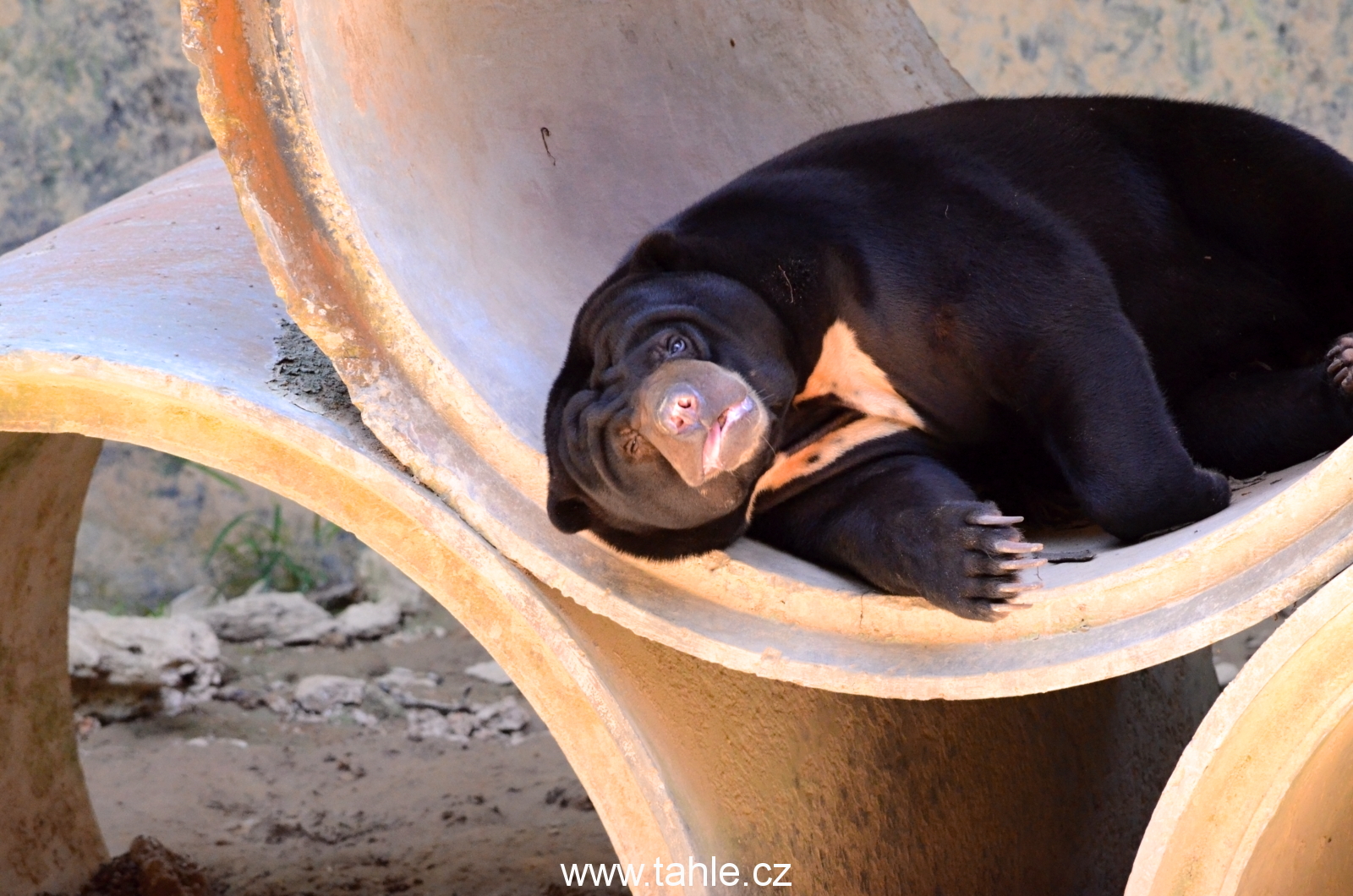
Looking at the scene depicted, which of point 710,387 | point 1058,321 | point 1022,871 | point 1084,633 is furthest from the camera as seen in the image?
point 1022,871

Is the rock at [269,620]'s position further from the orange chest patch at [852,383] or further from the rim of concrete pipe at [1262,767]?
the rim of concrete pipe at [1262,767]

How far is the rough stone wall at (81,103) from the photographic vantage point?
19.3 feet

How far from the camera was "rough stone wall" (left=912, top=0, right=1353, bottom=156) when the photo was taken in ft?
18.8

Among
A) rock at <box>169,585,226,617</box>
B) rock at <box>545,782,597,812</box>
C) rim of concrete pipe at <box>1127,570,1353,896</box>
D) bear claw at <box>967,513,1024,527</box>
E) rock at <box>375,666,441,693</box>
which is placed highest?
rock at <box>169,585,226,617</box>

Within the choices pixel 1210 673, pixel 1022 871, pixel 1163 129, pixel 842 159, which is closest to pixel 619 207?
pixel 842 159

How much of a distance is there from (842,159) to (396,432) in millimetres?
1110

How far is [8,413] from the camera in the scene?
2.54 metres

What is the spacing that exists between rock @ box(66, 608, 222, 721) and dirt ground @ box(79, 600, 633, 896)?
0.09 meters

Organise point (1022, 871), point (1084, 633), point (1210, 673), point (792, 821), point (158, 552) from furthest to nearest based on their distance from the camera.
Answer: point (158, 552) → point (1210, 673) → point (1022, 871) → point (792, 821) → point (1084, 633)

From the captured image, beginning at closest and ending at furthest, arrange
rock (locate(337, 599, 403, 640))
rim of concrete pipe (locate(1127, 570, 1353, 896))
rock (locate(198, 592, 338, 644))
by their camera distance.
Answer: rim of concrete pipe (locate(1127, 570, 1353, 896)) → rock (locate(198, 592, 338, 644)) → rock (locate(337, 599, 403, 640))

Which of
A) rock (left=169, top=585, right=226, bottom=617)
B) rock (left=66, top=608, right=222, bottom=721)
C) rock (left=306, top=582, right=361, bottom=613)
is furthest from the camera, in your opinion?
rock (left=306, top=582, right=361, bottom=613)

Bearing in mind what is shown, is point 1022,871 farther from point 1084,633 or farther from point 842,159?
point 842,159

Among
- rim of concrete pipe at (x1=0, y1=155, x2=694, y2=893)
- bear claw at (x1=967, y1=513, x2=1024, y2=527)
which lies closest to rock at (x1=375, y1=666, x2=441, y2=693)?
rim of concrete pipe at (x1=0, y1=155, x2=694, y2=893)

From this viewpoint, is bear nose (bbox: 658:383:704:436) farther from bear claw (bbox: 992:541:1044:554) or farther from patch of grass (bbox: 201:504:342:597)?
patch of grass (bbox: 201:504:342:597)
